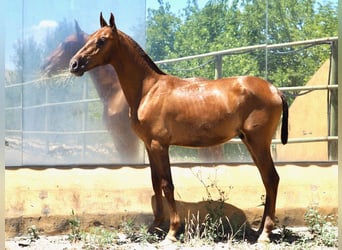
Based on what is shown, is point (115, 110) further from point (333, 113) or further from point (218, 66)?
point (333, 113)

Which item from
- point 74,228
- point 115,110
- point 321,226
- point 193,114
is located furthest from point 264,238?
point 115,110

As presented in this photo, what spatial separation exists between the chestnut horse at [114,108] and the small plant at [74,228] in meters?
0.86

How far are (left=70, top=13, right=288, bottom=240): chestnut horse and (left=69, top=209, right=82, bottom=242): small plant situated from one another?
85 centimetres

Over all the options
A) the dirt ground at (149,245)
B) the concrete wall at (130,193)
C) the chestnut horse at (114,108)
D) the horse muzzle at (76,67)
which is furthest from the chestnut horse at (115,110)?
the dirt ground at (149,245)

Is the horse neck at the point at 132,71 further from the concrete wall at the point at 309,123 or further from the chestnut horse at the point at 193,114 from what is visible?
the concrete wall at the point at 309,123

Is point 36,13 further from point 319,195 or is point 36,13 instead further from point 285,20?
point 319,195

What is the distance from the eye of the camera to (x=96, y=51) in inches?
196

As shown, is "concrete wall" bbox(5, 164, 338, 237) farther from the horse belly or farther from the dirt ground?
the horse belly

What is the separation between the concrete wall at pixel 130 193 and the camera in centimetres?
521

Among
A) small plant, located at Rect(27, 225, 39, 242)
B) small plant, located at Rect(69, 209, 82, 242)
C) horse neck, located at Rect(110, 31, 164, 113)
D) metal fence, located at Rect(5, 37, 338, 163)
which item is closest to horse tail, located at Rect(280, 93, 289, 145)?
metal fence, located at Rect(5, 37, 338, 163)

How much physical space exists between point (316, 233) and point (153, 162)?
1.71 m

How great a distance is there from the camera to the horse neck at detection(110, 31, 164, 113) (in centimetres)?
510

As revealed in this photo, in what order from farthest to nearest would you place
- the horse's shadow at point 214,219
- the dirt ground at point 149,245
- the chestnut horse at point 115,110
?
the chestnut horse at point 115,110
the horse's shadow at point 214,219
the dirt ground at point 149,245

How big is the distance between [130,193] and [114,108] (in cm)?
99
